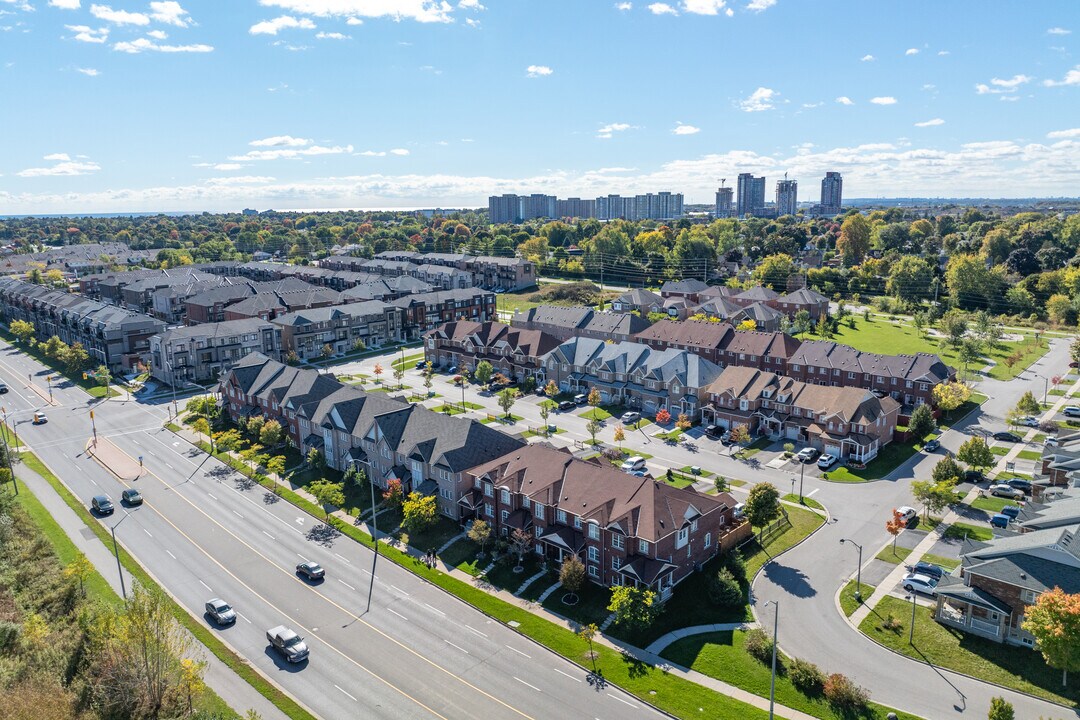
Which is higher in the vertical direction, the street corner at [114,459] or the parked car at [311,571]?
the street corner at [114,459]

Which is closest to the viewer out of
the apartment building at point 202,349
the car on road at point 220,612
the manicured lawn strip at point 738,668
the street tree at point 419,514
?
the manicured lawn strip at point 738,668

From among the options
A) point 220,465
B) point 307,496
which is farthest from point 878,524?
Result: point 220,465

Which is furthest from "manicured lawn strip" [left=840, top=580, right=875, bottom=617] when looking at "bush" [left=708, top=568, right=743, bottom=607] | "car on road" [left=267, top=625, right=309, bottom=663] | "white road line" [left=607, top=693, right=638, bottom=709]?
"car on road" [left=267, top=625, right=309, bottom=663]

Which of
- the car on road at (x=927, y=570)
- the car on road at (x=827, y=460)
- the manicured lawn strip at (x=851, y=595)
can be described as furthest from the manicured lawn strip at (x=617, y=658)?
the car on road at (x=827, y=460)

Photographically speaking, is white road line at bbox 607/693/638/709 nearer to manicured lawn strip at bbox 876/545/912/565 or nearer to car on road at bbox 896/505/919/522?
manicured lawn strip at bbox 876/545/912/565

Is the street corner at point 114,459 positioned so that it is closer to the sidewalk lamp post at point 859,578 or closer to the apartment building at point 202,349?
the apartment building at point 202,349

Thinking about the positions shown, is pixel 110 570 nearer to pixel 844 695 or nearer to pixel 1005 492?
pixel 844 695

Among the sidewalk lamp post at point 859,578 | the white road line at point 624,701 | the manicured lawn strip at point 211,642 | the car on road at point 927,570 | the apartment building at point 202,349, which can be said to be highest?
the apartment building at point 202,349
